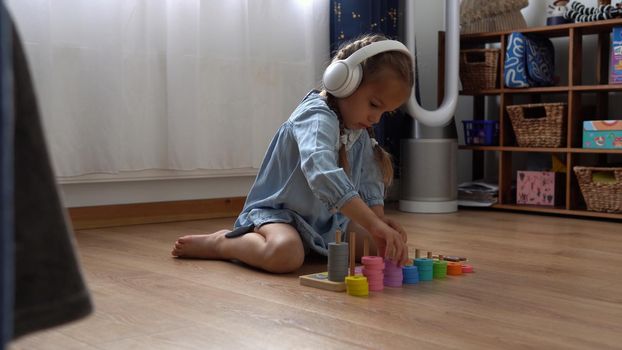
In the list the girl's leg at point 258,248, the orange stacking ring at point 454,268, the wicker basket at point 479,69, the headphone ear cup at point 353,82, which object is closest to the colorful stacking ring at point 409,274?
the orange stacking ring at point 454,268

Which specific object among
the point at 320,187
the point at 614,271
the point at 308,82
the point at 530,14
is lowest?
the point at 614,271

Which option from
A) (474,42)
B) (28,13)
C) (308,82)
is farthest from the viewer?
(474,42)

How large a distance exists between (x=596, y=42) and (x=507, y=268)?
164cm

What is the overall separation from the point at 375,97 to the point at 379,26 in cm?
139

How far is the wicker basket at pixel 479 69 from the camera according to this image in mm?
2839

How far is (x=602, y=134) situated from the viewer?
2525 mm

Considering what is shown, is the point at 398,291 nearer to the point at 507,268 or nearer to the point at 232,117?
the point at 507,268

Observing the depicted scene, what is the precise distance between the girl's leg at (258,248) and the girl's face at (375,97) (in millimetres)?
284

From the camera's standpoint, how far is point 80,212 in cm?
216

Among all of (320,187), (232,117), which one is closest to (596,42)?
(232,117)

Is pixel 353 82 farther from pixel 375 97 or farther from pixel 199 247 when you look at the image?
pixel 199 247

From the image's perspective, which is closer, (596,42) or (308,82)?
(308,82)

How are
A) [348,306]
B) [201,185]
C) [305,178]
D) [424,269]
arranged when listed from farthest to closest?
[201,185]
[305,178]
[424,269]
[348,306]

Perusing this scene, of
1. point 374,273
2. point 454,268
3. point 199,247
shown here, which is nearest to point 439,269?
point 454,268
